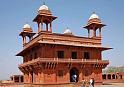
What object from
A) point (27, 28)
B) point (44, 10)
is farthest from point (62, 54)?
point (27, 28)

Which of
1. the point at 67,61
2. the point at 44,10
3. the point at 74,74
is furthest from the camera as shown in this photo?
the point at 74,74

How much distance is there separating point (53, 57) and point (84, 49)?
520 centimetres

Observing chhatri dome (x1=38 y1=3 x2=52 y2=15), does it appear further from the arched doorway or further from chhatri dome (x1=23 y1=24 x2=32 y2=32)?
chhatri dome (x1=23 y1=24 x2=32 y2=32)

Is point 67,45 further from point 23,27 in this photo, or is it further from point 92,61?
point 23,27

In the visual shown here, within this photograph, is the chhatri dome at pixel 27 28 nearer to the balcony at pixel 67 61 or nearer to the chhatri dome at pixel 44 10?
the chhatri dome at pixel 44 10

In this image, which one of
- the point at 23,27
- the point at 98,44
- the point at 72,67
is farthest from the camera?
the point at 23,27

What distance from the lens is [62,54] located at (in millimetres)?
35094

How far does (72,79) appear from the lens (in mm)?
36500

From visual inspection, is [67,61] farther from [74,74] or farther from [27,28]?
[27,28]

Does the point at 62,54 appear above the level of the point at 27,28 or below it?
below

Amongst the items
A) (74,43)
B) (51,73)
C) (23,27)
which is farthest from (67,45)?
(23,27)

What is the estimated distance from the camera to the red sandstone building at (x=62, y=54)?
3334 centimetres

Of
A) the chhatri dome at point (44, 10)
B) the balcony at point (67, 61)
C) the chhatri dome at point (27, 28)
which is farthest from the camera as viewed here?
the chhatri dome at point (27, 28)

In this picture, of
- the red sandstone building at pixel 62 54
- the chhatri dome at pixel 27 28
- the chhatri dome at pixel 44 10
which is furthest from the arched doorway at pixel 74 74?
the chhatri dome at pixel 27 28
